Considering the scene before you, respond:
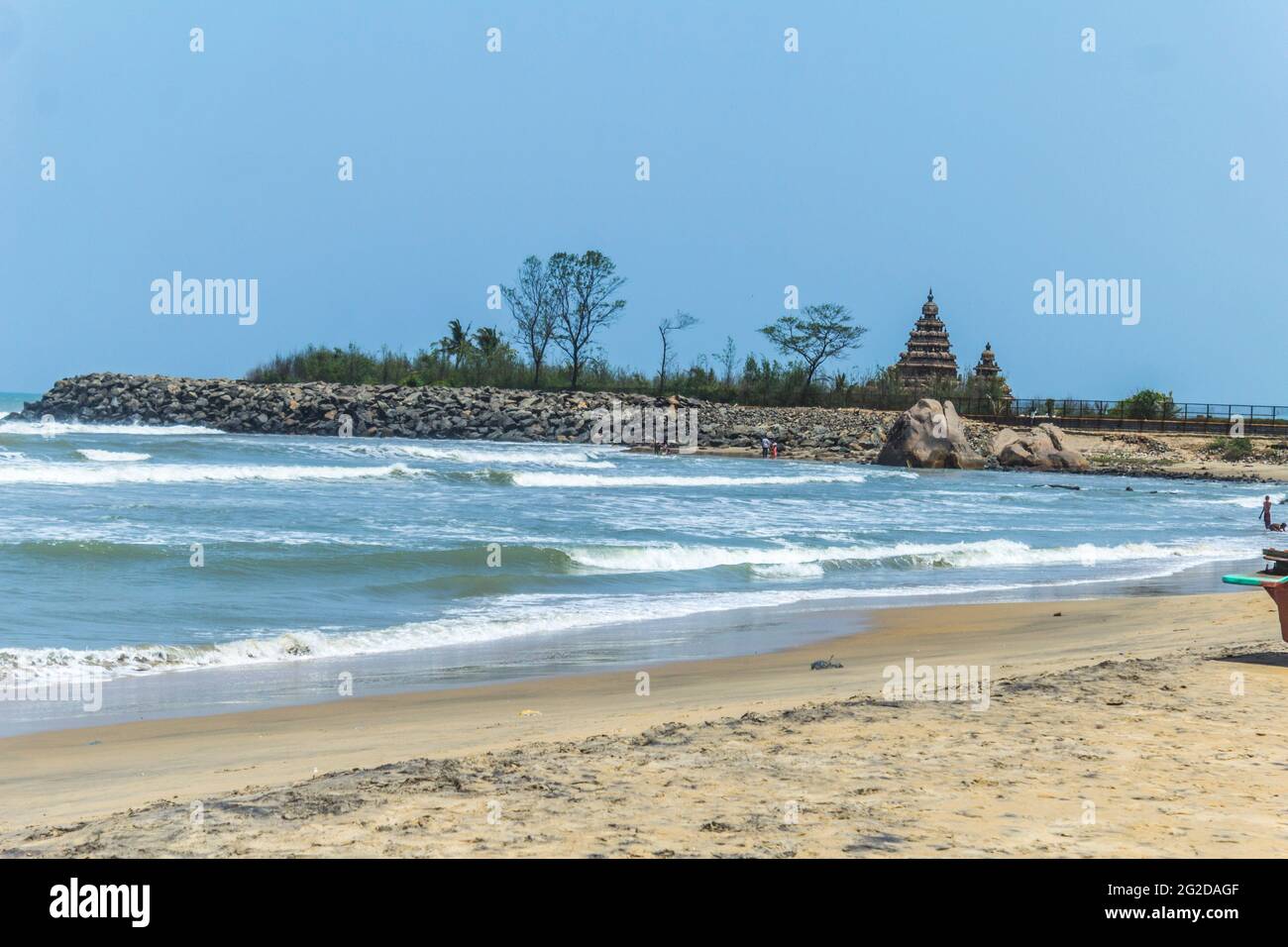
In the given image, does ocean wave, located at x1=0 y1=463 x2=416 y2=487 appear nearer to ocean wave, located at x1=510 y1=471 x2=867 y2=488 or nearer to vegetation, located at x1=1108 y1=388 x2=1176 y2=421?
ocean wave, located at x1=510 y1=471 x2=867 y2=488

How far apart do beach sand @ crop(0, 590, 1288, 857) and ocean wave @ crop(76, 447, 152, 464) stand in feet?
98.9

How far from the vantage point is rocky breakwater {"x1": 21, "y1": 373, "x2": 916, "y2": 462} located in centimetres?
6294

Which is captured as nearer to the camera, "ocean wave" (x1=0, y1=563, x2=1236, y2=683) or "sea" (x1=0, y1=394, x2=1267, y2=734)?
"ocean wave" (x1=0, y1=563, x2=1236, y2=683)

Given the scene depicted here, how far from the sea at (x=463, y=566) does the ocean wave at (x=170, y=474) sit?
16 centimetres

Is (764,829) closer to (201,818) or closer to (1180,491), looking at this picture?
(201,818)

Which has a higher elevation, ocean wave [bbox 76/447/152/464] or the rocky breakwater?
the rocky breakwater

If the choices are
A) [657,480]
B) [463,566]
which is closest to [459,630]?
[463,566]

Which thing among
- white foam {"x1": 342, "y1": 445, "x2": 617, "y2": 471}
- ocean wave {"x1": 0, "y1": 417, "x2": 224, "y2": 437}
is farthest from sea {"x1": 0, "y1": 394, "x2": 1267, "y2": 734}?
ocean wave {"x1": 0, "y1": 417, "x2": 224, "y2": 437}

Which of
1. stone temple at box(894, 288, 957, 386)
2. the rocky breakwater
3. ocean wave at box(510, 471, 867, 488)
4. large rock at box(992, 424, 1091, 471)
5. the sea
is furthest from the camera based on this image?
stone temple at box(894, 288, 957, 386)

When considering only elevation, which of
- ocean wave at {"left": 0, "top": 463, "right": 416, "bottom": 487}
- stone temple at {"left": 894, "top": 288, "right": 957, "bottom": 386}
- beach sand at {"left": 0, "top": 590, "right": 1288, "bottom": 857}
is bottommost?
beach sand at {"left": 0, "top": 590, "right": 1288, "bottom": 857}

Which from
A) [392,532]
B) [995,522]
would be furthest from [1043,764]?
[995,522]

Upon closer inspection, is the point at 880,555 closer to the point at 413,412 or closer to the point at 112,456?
the point at 112,456
